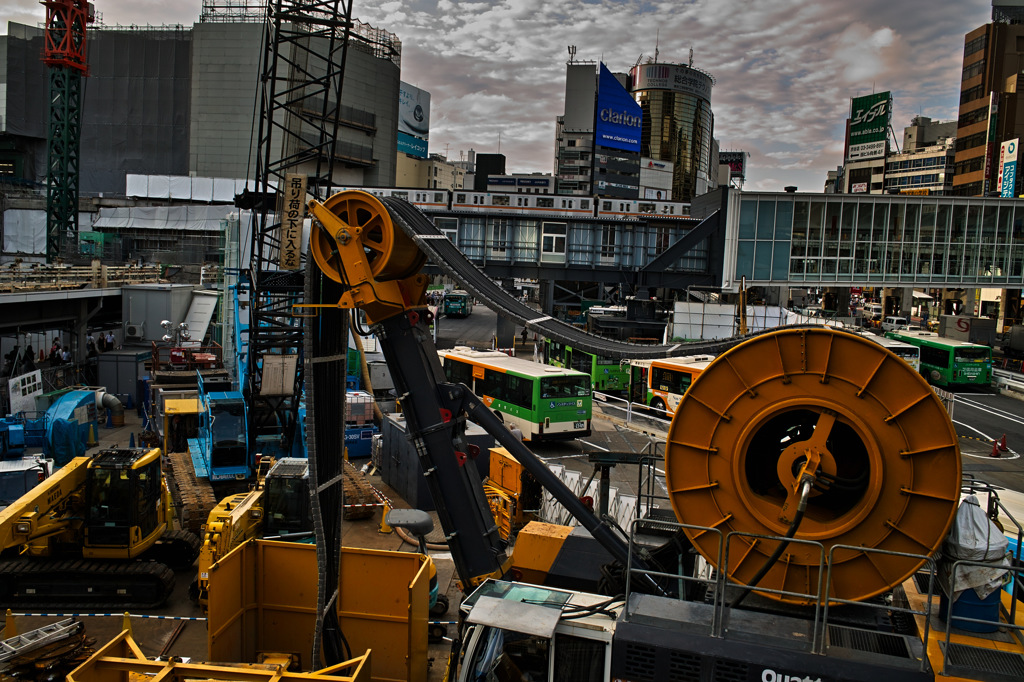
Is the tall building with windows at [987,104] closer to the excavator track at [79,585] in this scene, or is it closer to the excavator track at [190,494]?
the excavator track at [190,494]

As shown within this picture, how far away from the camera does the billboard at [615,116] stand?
383ft

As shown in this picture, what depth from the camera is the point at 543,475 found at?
6.88 meters

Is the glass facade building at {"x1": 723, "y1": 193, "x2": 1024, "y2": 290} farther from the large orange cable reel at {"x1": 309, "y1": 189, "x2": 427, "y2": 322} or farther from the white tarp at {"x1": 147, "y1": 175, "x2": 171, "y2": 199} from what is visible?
the white tarp at {"x1": 147, "y1": 175, "x2": 171, "y2": 199}

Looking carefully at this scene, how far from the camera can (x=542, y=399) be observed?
72.1 feet

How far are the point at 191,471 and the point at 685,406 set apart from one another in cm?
1532

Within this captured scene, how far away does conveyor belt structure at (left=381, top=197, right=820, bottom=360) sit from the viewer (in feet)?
19.2

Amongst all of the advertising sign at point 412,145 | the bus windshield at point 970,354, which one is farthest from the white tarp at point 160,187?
the bus windshield at point 970,354

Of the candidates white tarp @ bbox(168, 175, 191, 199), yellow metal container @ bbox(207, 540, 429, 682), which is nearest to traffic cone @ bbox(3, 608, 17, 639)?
yellow metal container @ bbox(207, 540, 429, 682)

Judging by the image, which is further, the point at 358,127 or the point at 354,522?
the point at 358,127

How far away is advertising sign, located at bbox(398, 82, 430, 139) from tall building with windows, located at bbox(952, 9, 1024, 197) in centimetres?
7645

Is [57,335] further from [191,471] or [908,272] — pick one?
[908,272]

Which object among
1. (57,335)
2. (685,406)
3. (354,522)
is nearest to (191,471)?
(354,522)

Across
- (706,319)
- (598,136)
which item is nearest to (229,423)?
(706,319)

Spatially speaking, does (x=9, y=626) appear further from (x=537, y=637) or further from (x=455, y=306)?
(x=455, y=306)
